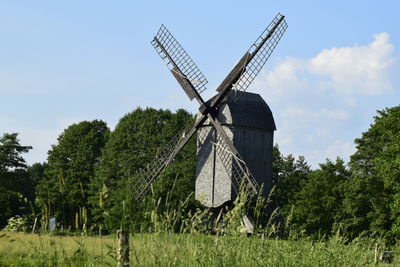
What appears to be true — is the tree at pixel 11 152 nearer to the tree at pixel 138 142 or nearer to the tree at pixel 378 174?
the tree at pixel 138 142

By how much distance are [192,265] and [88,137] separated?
38.6m

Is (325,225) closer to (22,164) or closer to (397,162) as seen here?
(397,162)

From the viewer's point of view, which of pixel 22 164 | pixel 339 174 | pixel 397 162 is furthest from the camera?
pixel 22 164

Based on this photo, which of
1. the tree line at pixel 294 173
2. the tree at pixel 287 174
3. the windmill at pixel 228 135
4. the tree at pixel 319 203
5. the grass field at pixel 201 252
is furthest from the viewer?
the tree at pixel 287 174

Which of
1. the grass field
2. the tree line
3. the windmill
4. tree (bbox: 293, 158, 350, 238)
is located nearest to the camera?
the grass field

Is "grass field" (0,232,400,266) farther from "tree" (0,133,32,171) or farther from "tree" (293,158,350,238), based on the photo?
"tree" (0,133,32,171)

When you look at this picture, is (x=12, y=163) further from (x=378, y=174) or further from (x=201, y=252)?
(x=201, y=252)

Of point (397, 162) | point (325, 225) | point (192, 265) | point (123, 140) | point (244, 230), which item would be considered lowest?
point (192, 265)

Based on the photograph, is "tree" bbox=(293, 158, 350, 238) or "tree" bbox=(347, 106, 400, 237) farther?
"tree" bbox=(293, 158, 350, 238)

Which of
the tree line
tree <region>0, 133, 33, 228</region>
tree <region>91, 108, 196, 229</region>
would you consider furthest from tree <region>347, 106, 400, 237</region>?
tree <region>0, 133, 33, 228</region>

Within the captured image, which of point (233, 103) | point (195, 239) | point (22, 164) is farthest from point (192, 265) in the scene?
point (22, 164)

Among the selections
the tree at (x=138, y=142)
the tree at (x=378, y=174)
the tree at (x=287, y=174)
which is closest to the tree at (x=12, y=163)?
the tree at (x=138, y=142)

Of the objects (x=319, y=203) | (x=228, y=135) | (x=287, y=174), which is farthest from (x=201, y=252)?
(x=287, y=174)

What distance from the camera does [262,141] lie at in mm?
23906
